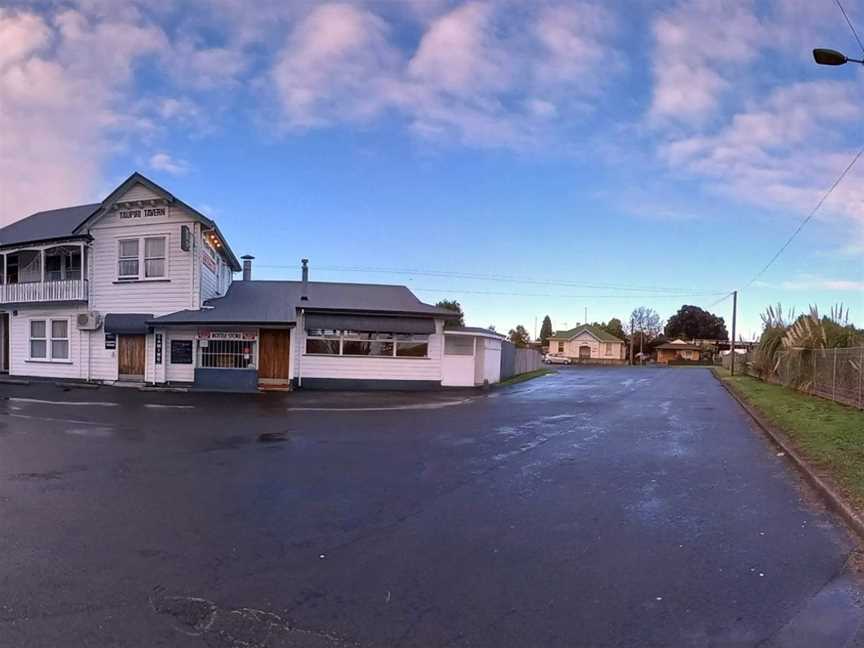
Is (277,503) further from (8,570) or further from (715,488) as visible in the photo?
(715,488)

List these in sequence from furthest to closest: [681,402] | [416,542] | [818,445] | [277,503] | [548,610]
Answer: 1. [681,402]
2. [818,445]
3. [277,503]
4. [416,542]
5. [548,610]

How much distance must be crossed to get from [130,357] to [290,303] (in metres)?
6.41

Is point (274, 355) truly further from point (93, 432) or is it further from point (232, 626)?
Answer: point (232, 626)

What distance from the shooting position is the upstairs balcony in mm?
24812

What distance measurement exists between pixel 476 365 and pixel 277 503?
19964 mm

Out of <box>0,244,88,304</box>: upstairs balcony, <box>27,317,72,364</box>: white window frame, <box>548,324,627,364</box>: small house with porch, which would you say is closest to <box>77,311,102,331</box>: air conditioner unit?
<box>0,244,88,304</box>: upstairs balcony

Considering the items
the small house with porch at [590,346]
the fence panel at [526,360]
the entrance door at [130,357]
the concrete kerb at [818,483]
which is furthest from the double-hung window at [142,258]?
the small house with porch at [590,346]

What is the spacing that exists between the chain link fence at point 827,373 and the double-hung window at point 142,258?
23061 mm

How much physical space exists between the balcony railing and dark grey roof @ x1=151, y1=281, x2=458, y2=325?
3.84 metres

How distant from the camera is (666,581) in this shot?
4965 millimetres

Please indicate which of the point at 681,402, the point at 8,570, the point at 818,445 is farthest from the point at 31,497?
the point at 681,402

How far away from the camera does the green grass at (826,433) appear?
8.41 m

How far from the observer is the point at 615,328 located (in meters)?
117

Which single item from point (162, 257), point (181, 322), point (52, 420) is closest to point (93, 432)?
point (52, 420)
